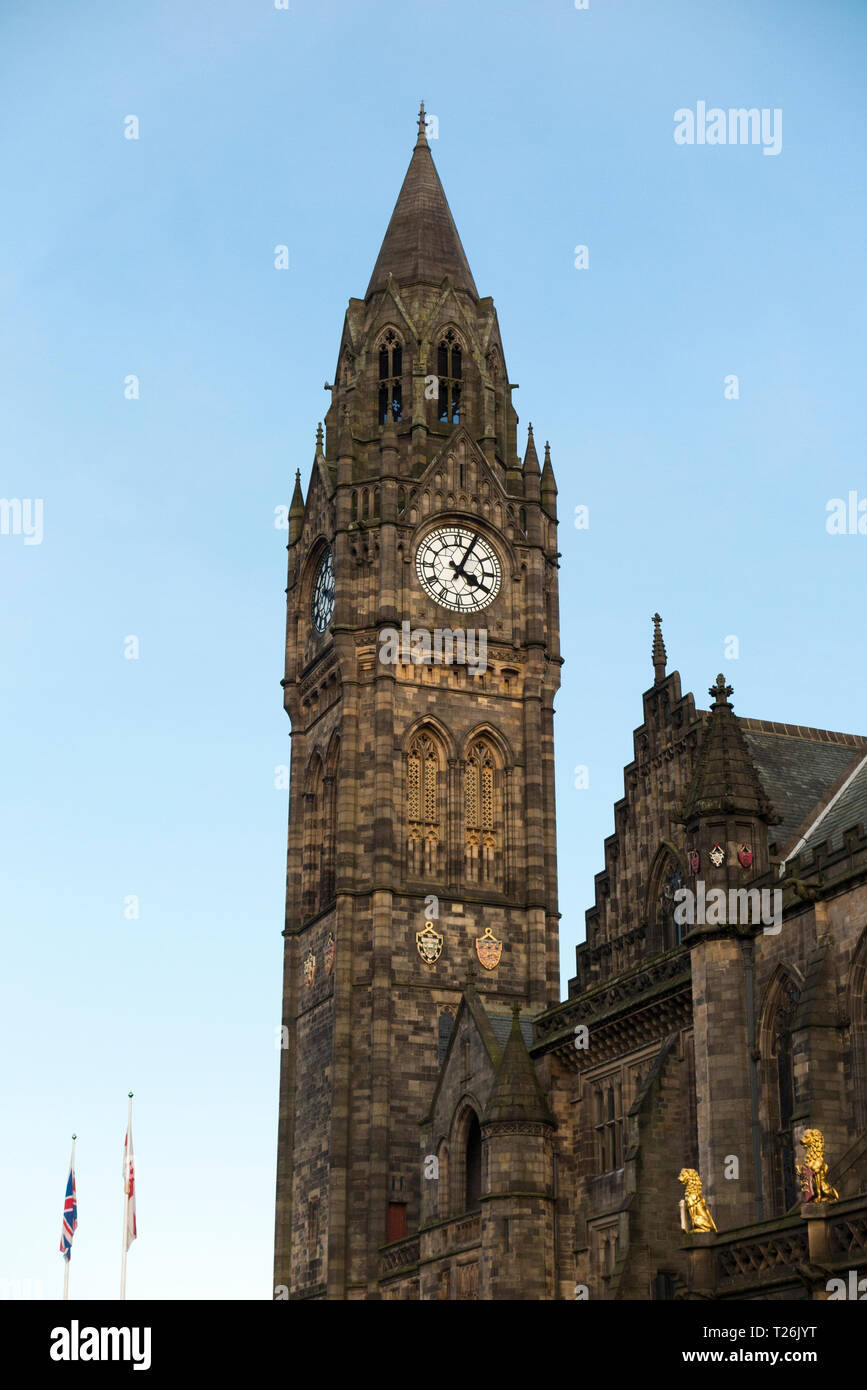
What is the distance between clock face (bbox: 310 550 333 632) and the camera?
80.0 meters

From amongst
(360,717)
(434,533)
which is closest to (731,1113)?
(360,717)

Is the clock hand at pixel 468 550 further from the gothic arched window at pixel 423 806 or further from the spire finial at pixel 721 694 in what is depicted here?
the spire finial at pixel 721 694

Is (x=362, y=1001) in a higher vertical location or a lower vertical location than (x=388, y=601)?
lower

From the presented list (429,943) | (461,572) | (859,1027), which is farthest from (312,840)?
(859,1027)

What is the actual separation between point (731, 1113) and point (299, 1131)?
34.0 m

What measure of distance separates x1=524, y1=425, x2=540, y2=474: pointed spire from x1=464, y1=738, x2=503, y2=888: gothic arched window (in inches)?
489

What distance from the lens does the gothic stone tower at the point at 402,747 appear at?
70750 millimetres

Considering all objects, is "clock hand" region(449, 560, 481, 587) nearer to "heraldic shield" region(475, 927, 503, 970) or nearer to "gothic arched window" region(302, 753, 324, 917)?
"gothic arched window" region(302, 753, 324, 917)

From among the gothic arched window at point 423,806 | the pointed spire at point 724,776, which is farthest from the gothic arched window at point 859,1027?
the gothic arched window at point 423,806

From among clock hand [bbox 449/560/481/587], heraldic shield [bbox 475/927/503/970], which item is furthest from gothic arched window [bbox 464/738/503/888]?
clock hand [bbox 449/560/481/587]
